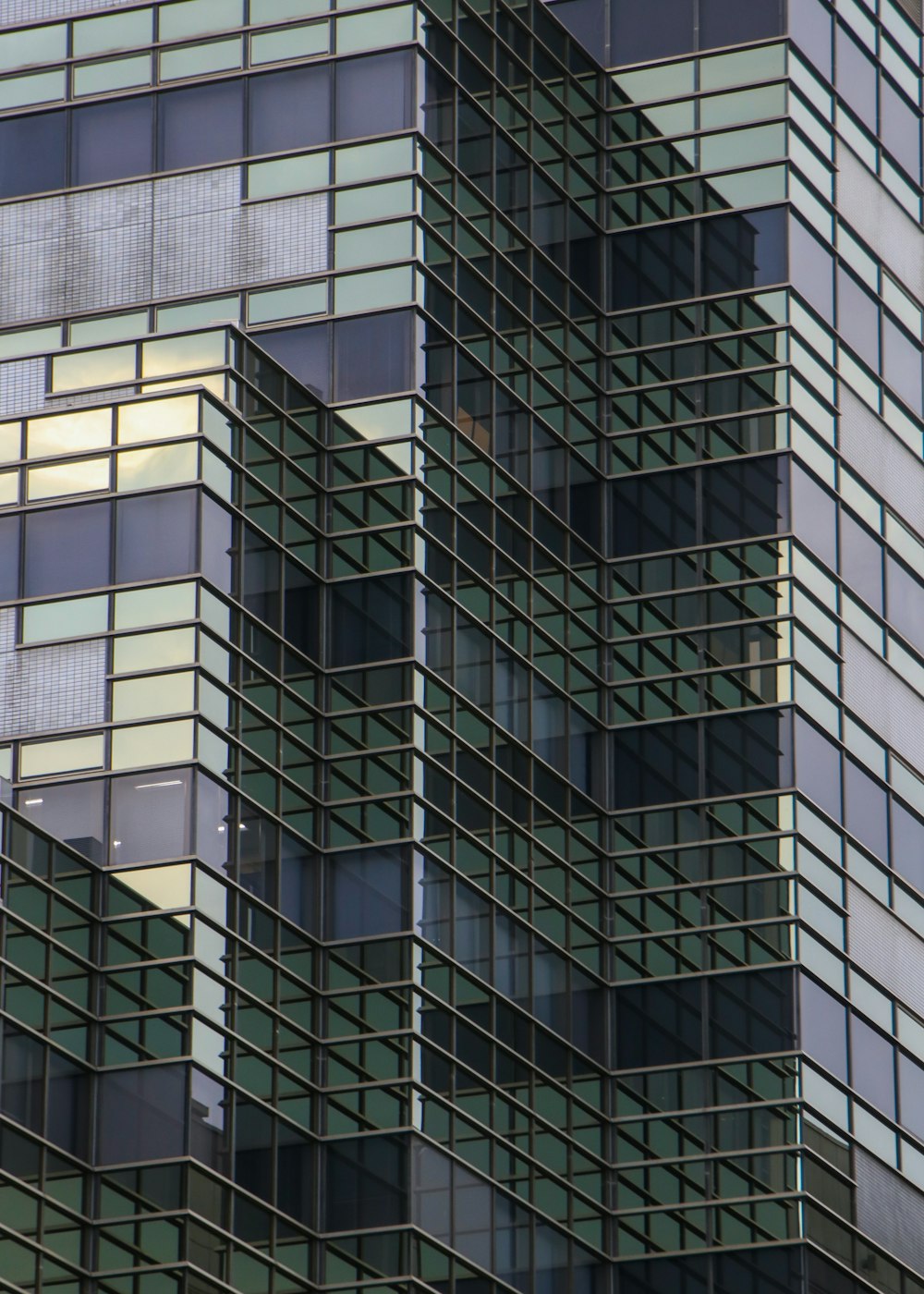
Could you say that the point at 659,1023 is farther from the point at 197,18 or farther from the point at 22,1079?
the point at 197,18

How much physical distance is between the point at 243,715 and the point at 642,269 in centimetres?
1681

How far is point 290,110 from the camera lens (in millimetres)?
70312

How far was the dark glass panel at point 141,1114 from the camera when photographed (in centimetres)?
5922

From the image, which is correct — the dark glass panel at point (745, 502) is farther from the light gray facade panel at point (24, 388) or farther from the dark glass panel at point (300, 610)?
the light gray facade panel at point (24, 388)

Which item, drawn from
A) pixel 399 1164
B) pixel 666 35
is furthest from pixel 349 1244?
pixel 666 35

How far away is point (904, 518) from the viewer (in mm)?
77312

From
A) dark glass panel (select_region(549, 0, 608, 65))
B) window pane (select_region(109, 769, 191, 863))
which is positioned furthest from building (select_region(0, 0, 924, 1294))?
dark glass panel (select_region(549, 0, 608, 65))

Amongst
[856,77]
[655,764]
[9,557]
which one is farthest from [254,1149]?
[856,77]

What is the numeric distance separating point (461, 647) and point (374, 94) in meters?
10.0

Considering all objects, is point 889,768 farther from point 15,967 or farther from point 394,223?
point 15,967

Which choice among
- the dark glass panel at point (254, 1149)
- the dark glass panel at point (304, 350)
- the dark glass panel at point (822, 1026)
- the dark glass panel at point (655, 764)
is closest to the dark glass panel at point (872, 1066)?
the dark glass panel at point (822, 1026)

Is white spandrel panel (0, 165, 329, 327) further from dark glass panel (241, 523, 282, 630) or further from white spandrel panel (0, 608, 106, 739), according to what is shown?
white spandrel panel (0, 608, 106, 739)

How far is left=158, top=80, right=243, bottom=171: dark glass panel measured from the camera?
70.4 meters

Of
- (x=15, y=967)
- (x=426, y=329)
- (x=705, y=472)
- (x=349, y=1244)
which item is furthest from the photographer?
(x=705, y=472)
